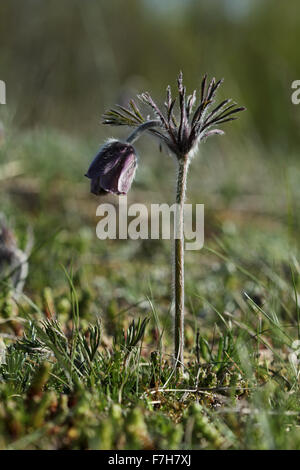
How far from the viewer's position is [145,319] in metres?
1.31

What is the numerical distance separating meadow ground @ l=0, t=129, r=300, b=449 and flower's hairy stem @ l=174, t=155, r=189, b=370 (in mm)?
49

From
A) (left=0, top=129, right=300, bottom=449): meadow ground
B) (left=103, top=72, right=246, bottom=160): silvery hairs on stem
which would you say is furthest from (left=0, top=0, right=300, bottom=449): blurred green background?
(left=103, top=72, right=246, bottom=160): silvery hairs on stem

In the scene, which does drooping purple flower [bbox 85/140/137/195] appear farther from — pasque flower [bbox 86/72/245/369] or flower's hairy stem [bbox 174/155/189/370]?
flower's hairy stem [bbox 174/155/189/370]

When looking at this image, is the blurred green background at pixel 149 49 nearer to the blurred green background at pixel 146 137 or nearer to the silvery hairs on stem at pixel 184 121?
the blurred green background at pixel 146 137

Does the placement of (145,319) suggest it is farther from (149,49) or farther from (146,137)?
(149,49)

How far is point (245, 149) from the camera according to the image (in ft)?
14.4

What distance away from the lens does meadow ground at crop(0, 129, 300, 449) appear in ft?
3.38

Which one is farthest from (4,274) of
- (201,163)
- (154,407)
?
(201,163)

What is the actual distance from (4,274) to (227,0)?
751 cm

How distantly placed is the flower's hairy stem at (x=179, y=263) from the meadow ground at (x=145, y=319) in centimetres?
5

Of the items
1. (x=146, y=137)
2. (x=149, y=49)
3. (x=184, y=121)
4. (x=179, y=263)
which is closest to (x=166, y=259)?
(x=179, y=263)

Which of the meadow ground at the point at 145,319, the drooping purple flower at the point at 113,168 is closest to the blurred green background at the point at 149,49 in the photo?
the meadow ground at the point at 145,319

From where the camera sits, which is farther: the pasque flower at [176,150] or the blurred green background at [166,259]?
the pasque flower at [176,150]

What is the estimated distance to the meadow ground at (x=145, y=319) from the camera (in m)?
1.03
